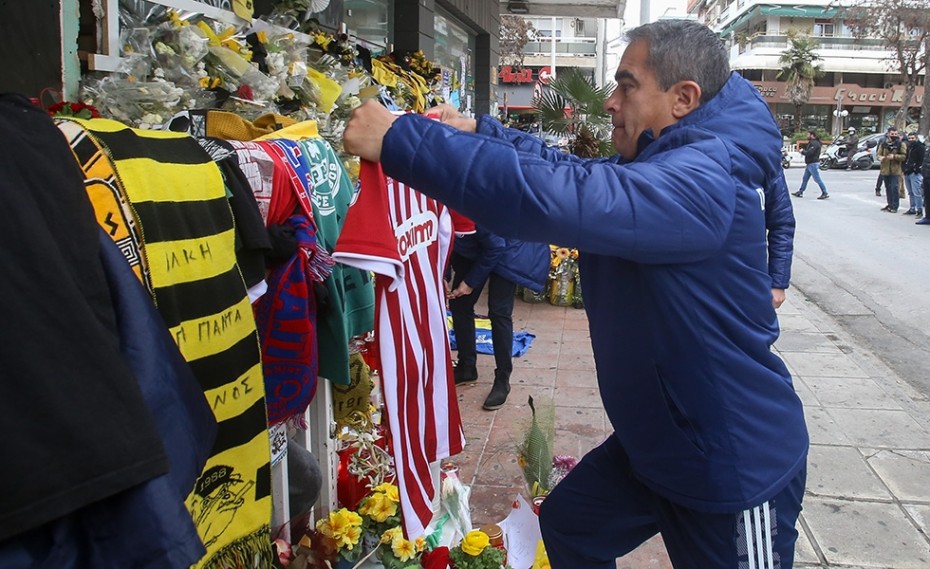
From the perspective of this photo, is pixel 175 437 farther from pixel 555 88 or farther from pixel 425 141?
pixel 555 88

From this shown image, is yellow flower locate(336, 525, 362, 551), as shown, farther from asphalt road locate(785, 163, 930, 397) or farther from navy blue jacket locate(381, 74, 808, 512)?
asphalt road locate(785, 163, 930, 397)

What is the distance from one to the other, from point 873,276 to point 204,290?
10.7 meters

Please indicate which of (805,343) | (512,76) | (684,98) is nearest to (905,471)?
(805,343)

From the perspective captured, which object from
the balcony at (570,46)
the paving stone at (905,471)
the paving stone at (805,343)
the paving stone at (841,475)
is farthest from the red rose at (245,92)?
the balcony at (570,46)

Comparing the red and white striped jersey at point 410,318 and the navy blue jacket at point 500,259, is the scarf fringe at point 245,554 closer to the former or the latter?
the red and white striped jersey at point 410,318

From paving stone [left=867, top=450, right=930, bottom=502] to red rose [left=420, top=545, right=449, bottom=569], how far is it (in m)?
2.64

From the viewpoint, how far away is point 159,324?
141 cm

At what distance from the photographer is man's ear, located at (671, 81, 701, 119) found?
6.70 feet

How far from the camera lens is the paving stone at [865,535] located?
3.56 metres

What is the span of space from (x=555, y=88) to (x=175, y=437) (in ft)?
26.8

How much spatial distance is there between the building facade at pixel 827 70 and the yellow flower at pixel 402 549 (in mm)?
63121

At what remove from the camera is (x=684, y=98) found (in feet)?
6.74

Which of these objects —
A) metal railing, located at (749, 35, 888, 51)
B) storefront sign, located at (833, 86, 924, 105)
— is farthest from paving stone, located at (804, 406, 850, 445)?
metal railing, located at (749, 35, 888, 51)

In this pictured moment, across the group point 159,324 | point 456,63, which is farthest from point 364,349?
point 456,63
